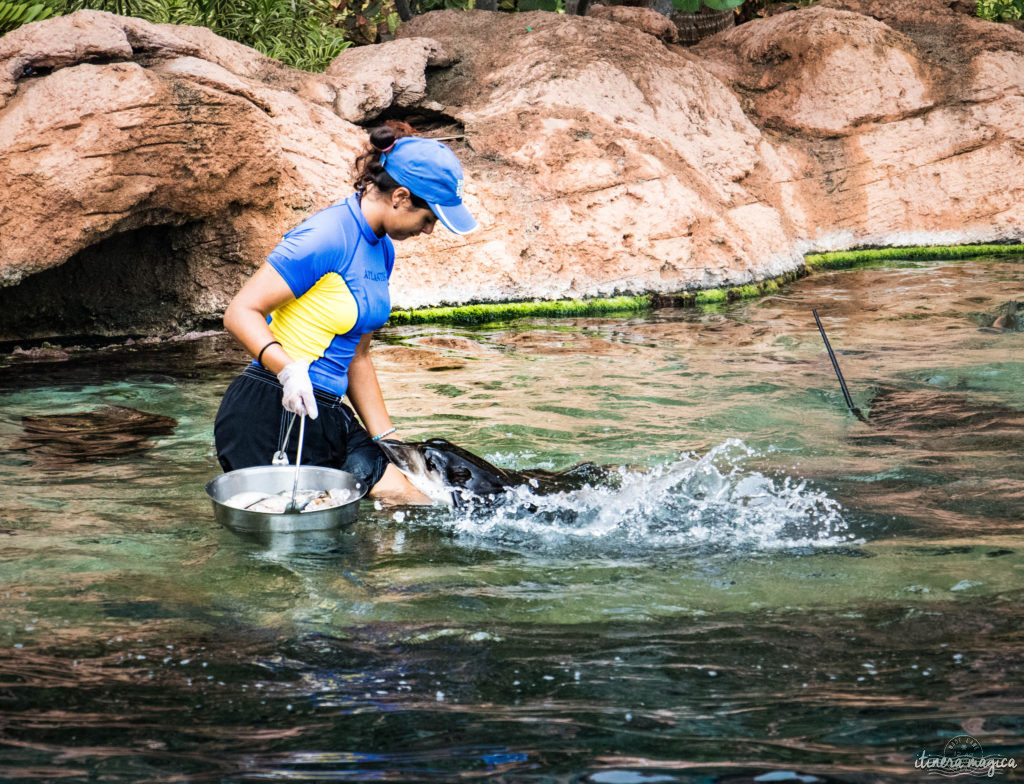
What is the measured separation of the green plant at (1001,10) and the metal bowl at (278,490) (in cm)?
1737

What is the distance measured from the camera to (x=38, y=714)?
8.41ft

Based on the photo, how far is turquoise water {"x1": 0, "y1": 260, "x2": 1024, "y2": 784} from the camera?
2406mm

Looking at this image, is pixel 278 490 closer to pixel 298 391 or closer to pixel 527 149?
pixel 298 391

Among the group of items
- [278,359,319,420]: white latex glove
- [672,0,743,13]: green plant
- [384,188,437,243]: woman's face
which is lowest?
[278,359,319,420]: white latex glove

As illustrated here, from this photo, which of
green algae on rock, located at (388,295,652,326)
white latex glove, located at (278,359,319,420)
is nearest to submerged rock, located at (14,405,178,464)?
white latex glove, located at (278,359,319,420)

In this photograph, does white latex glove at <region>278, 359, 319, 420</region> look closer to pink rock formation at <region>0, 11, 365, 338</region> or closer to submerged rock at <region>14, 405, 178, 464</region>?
submerged rock at <region>14, 405, 178, 464</region>

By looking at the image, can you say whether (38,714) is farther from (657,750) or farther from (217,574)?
(657,750)

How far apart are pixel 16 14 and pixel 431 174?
24.9ft

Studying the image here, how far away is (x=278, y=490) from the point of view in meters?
3.96

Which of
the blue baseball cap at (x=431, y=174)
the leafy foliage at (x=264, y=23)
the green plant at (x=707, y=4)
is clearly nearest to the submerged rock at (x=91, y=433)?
the blue baseball cap at (x=431, y=174)

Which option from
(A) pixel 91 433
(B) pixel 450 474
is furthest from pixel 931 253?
(A) pixel 91 433

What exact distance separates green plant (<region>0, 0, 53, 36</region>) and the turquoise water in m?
4.59

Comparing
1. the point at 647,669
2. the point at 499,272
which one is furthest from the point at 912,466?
the point at 499,272

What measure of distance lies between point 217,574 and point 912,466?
3.58 metres
